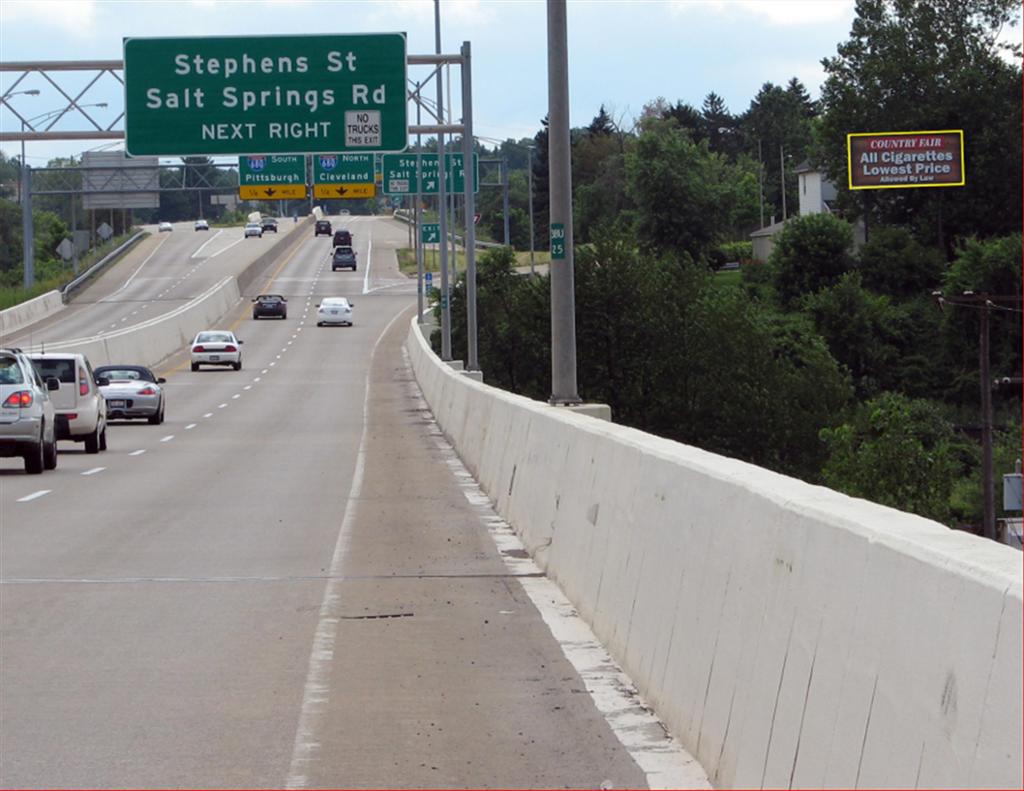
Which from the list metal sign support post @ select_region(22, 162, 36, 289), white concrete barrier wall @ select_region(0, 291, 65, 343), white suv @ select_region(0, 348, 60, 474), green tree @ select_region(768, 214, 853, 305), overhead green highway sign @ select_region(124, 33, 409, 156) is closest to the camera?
white suv @ select_region(0, 348, 60, 474)

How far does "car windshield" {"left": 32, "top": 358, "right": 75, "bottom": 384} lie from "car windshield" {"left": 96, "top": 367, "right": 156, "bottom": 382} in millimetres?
9278

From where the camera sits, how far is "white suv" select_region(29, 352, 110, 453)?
28.5 meters

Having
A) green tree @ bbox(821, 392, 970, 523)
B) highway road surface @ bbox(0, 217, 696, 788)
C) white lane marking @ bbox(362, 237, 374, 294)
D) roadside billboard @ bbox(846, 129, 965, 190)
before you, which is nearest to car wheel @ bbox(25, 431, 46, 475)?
highway road surface @ bbox(0, 217, 696, 788)

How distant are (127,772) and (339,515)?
11.0 m

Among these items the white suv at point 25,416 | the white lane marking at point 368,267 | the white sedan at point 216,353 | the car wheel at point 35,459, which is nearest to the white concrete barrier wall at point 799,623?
the white suv at point 25,416

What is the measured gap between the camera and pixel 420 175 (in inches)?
2055

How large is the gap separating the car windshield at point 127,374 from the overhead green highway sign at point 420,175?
11528 millimetres

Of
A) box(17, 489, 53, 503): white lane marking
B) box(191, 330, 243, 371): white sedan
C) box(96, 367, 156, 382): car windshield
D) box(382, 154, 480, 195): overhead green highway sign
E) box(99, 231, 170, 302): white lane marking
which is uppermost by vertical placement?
box(382, 154, 480, 195): overhead green highway sign

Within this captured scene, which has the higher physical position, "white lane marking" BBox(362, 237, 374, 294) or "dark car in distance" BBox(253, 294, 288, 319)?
"white lane marking" BBox(362, 237, 374, 294)

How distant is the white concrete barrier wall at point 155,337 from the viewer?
58594 mm

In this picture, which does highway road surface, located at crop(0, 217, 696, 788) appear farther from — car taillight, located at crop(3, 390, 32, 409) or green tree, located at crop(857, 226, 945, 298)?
green tree, located at crop(857, 226, 945, 298)

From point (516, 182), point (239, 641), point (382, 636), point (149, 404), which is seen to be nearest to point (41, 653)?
point (239, 641)

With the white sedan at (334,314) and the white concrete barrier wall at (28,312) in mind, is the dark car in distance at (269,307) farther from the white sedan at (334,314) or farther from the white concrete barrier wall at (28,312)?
the white concrete barrier wall at (28,312)

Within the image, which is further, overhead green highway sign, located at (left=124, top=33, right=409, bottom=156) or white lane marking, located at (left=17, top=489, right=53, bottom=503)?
overhead green highway sign, located at (left=124, top=33, right=409, bottom=156)
